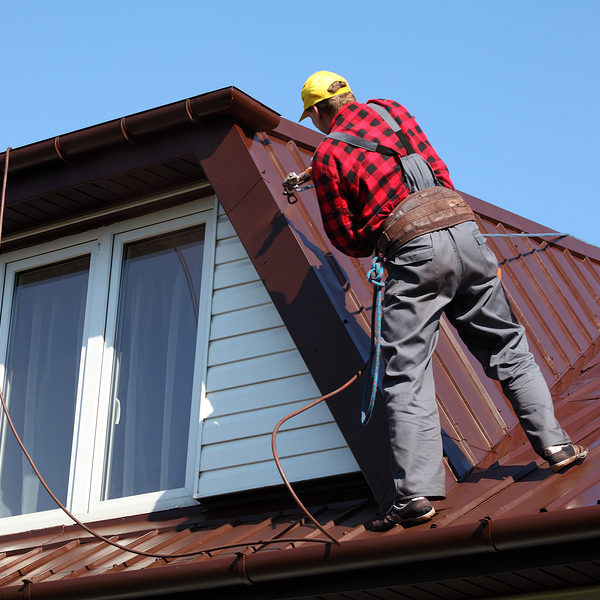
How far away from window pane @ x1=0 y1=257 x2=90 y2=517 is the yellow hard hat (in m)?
2.59

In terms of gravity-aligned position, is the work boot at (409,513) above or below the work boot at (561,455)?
below

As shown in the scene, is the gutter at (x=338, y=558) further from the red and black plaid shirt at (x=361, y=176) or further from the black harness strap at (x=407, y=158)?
the black harness strap at (x=407, y=158)

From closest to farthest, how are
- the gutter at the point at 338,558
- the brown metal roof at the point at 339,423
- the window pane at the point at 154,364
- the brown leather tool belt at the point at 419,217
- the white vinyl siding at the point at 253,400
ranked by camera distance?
A: the gutter at the point at 338,558 < the brown metal roof at the point at 339,423 < the brown leather tool belt at the point at 419,217 < the white vinyl siding at the point at 253,400 < the window pane at the point at 154,364

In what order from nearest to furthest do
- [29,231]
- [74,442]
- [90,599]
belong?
[90,599] → [74,442] → [29,231]

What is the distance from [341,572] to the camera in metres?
4.54

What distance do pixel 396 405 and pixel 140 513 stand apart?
2.22 metres

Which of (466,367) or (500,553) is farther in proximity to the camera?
(466,367)

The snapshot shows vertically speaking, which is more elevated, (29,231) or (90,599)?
(29,231)

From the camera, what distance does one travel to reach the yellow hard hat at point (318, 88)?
5.24m

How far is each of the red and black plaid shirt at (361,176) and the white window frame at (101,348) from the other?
5.34ft

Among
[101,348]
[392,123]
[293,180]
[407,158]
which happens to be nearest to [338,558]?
[407,158]

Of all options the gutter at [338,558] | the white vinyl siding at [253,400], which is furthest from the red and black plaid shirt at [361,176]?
the gutter at [338,558]

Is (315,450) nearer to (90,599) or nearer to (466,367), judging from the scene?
(466,367)

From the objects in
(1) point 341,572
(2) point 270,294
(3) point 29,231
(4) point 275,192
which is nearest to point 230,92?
(4) point 275,192
